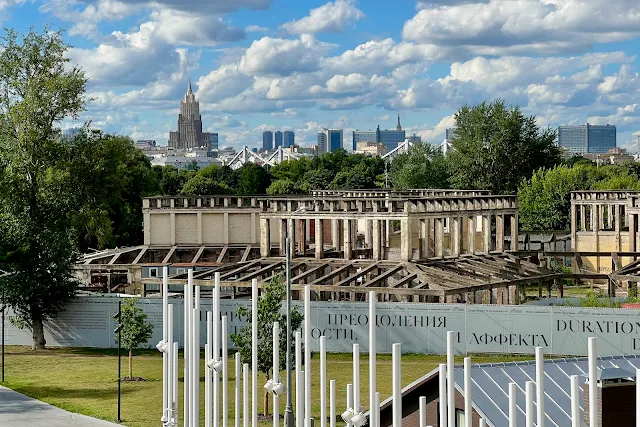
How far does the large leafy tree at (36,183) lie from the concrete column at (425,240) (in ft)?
54.6

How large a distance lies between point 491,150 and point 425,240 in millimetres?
61136

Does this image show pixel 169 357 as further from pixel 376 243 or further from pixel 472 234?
pixel 472 234

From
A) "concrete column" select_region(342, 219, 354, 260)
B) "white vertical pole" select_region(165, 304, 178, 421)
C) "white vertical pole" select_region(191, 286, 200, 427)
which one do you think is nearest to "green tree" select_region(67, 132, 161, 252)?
"concrete column" select_region(342, 219, 354, 260)

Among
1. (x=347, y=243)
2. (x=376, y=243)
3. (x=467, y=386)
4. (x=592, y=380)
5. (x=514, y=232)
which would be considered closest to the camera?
(x=592, y=380)

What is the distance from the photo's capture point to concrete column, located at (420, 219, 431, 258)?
6138 cm

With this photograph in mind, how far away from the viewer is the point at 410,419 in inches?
1064

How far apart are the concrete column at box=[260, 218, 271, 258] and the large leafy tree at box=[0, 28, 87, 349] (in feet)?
34.9

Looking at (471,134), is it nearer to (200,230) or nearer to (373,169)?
(373,169)

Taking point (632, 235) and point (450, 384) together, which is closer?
point (450, 384)

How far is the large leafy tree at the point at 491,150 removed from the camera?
121 metres

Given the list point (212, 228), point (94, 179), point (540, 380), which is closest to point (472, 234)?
point (212, 228)

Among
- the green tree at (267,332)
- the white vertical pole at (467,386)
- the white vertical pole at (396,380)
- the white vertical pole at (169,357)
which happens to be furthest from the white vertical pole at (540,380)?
the green tree at (267,332)

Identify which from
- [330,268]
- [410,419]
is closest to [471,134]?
[330,268]

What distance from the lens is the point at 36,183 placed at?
58.0m
